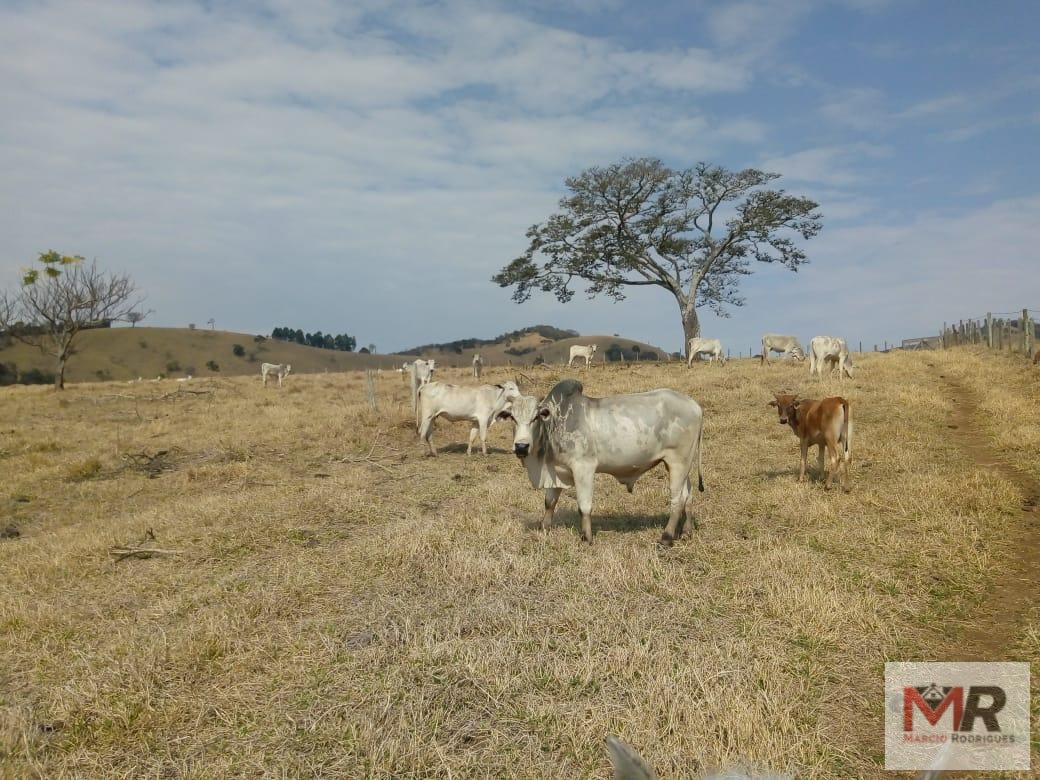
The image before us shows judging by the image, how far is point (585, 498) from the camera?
8055 mm

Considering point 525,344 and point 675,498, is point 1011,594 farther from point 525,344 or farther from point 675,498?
point 525,344

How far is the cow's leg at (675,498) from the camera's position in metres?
7.94

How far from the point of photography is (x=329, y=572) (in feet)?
23.5

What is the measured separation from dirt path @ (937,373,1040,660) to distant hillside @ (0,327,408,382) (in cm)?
9310

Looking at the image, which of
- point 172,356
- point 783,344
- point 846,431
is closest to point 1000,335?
point 783,344

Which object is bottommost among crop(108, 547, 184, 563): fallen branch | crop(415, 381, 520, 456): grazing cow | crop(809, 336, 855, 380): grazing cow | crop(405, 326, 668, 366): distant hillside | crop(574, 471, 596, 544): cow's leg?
crop(108, 547, 184, 563): fallen branch

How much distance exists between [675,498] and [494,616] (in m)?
3.31

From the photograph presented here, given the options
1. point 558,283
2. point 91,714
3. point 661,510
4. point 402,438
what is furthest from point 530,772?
point 558,283

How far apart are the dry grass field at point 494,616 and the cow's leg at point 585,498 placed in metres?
0.17

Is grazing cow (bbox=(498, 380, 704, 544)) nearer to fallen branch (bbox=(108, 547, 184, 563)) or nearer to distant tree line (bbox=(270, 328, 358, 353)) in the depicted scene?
fallen branch (bbox=(108, 547, 184, 563))

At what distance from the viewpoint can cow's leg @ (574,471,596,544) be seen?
26.3 ft

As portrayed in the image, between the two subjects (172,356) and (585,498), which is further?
(172,356)

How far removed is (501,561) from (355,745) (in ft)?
10.4

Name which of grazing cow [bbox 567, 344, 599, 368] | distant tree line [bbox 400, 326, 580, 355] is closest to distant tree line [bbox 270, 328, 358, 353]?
distant tree line [bbox 400, 326, 580, 355]
